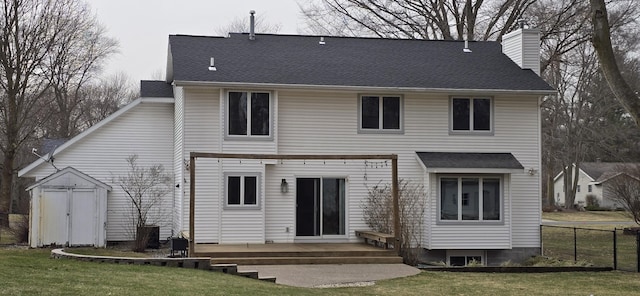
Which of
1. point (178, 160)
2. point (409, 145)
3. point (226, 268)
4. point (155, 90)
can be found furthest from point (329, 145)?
point (226, 268)

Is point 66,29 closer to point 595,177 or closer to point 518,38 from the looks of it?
point 518,38

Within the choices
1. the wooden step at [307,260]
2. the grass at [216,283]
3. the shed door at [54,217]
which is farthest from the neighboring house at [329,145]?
the grass at [216,283]

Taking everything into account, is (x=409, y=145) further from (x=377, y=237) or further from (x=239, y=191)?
(x=239, y=191)

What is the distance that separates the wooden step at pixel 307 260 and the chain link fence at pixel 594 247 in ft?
17.1

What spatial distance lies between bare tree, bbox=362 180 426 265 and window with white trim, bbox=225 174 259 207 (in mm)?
3223

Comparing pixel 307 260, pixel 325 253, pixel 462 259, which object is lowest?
pixel 462 259

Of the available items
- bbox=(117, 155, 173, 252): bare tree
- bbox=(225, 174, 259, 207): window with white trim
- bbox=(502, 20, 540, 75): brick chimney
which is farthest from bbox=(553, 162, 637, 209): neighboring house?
bbox=(225, 174, 259, 207): window with white trim

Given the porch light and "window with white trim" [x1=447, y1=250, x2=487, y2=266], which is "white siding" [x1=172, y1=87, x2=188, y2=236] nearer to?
the porch light

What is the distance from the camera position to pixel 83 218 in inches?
933

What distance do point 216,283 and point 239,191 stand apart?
823 cm

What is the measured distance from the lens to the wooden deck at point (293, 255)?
19.2 meters

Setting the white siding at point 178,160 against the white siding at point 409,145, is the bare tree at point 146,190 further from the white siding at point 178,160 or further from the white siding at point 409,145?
the white siding at point 409,145

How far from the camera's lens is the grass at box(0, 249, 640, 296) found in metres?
12.4

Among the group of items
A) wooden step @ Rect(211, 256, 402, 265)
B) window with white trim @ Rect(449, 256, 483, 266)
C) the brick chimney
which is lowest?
window with white trim @ Rect(449, 256, 483, 266)
